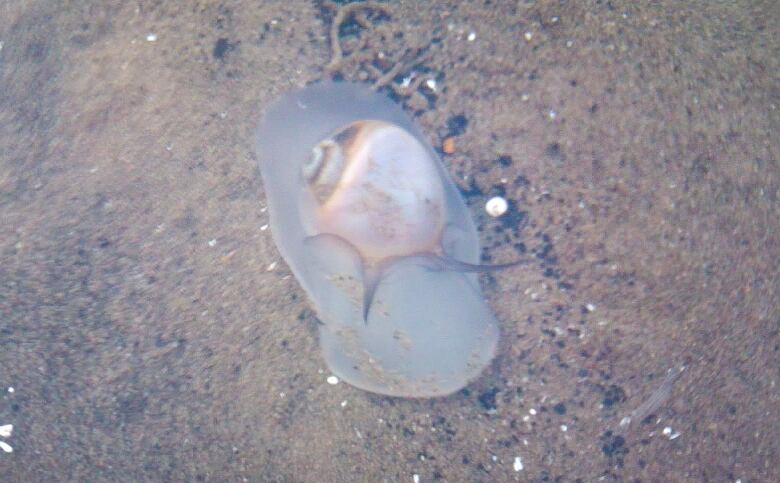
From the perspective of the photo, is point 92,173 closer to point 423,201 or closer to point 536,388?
point 423,201

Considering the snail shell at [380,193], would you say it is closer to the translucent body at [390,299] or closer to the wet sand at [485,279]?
the translucent body at [390,299]

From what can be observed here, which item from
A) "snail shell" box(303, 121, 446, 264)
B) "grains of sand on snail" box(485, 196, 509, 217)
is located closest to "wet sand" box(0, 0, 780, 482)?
"grains of sand on snail" box(485, 196, 509, 217)

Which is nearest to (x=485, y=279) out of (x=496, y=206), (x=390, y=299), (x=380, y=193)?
(x=496, y=206)

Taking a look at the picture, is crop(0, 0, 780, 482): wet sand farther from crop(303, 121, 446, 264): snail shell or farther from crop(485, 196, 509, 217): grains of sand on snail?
crop(303, 121, 446, 264): snail shell

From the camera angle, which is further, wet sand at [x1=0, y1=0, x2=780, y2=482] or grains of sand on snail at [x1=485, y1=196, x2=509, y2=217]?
grains of sand on snail at [x1=485, y1=196, x2=509, y2=217]

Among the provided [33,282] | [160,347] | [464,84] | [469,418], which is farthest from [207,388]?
[464,84]

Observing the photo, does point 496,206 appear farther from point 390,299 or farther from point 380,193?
point 390,299
